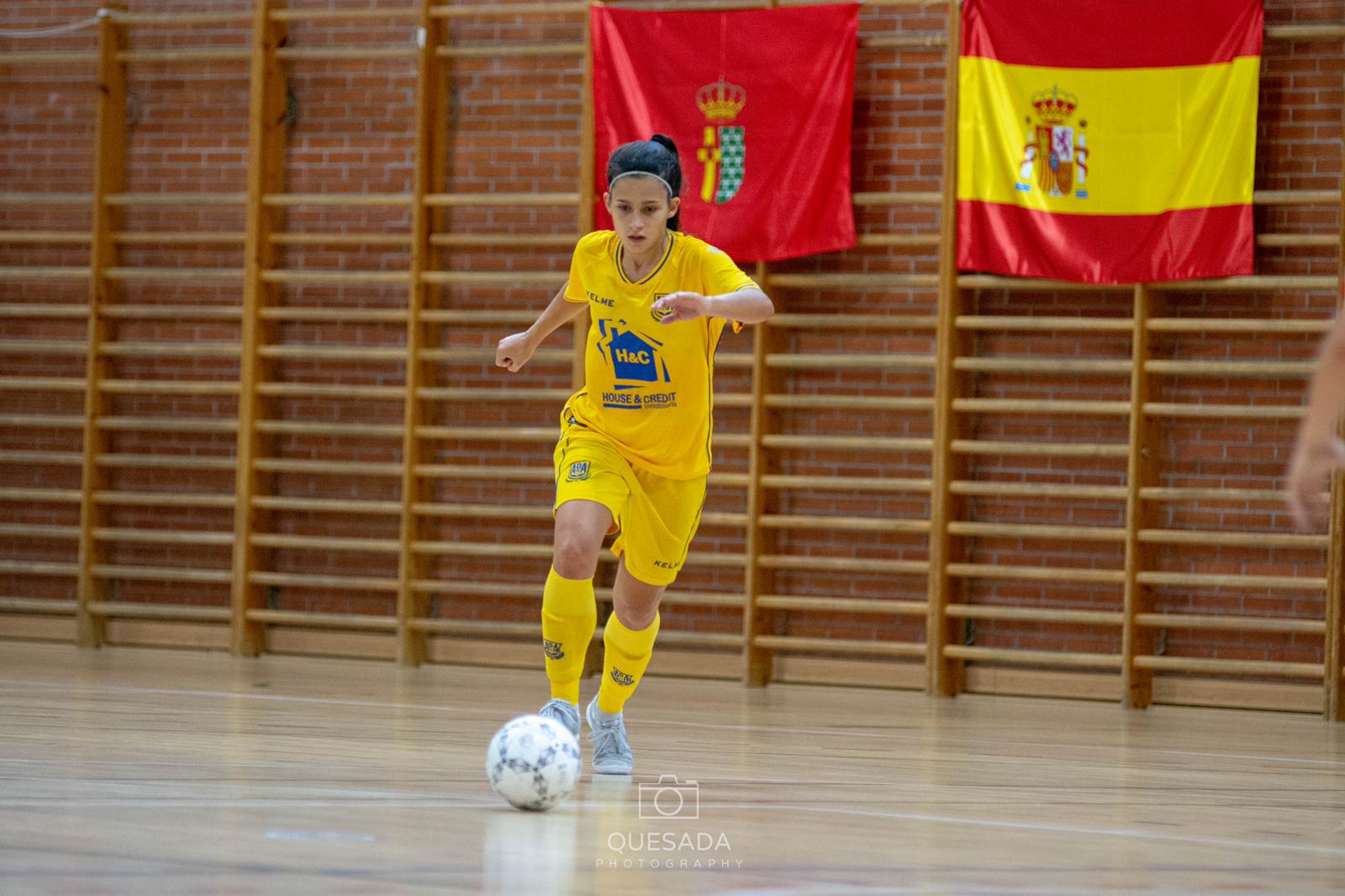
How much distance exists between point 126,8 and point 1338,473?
6556 millimetres

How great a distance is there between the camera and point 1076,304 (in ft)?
24.1

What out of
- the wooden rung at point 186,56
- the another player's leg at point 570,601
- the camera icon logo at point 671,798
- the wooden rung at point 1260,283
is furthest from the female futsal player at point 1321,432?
the wooden rung at point 186,56

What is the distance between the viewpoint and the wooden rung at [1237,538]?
6.86 m

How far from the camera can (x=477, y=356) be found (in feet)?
26.2

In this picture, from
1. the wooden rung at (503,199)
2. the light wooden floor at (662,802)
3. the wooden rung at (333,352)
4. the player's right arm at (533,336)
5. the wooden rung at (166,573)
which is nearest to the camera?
the light wooden floor at (662,802)

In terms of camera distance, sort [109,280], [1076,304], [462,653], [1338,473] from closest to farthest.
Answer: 1. [1338,473]
2. [1076,304]
3. [462,653]
4. [109,280]

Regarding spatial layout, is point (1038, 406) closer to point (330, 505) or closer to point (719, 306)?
point (330, 505)

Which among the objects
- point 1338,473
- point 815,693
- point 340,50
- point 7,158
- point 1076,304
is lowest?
point 815,693

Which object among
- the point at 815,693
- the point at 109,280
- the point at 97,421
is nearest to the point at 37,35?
the point at 109,280

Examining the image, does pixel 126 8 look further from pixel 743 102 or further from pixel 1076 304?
pixel 1076 304

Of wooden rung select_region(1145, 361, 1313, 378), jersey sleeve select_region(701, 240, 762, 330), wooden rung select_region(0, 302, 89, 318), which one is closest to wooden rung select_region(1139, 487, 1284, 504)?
wooden rung select_region(1145, 361, 1313, 378)

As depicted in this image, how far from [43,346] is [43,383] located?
0.21 metres

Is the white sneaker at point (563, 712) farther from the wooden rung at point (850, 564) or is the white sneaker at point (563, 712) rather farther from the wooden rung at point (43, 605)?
the wooden rung at point (43, 605)

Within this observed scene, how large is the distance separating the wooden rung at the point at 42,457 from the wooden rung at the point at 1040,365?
15.1 ft
